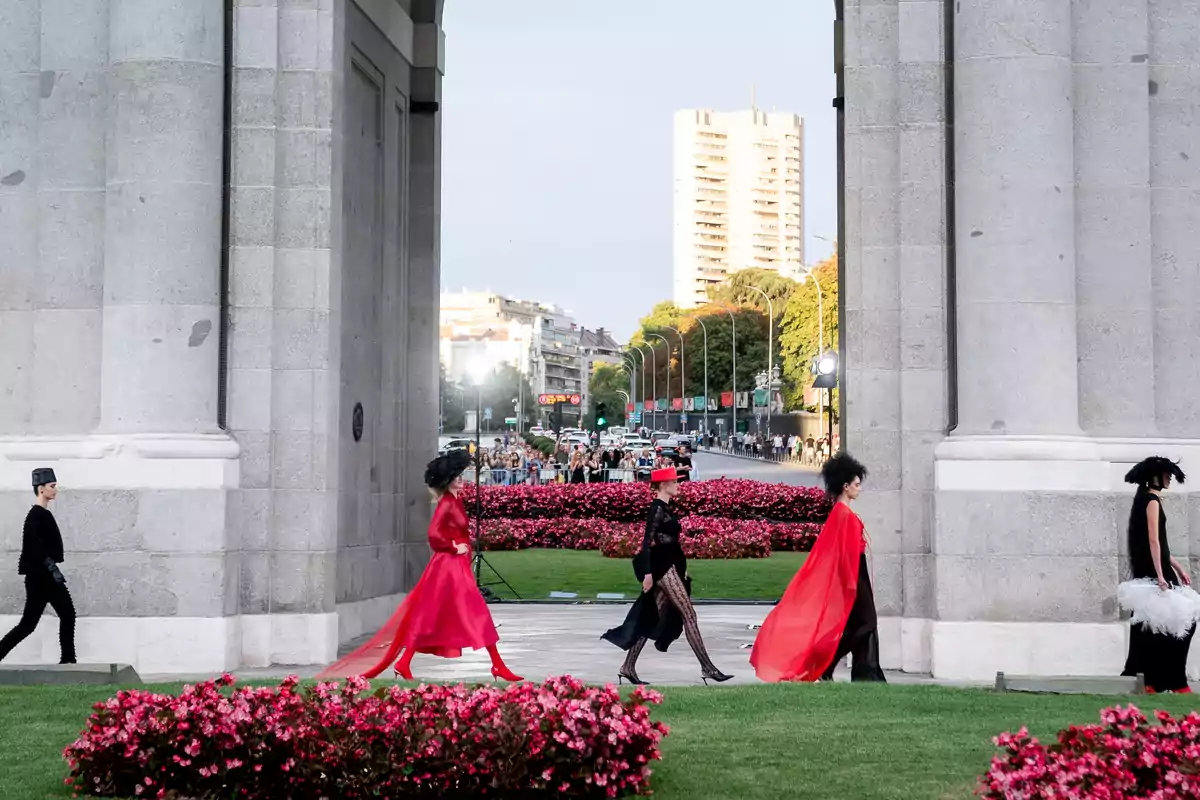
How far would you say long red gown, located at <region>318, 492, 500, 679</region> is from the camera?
1527 centimetres

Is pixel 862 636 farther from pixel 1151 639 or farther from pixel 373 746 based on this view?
pixel 373 746

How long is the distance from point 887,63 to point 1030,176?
1.84m

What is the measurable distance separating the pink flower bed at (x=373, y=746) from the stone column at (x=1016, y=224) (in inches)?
286

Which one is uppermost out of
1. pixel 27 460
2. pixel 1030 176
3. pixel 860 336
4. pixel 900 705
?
pixel 1030 176

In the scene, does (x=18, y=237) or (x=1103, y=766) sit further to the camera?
(x=18, y=237)

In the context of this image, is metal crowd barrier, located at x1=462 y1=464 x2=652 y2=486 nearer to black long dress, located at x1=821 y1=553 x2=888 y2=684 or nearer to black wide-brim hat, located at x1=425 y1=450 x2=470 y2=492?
black wide-brim hat, located at x1=425 y1=450 x2=470 y2=492

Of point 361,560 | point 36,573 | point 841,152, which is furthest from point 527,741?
point 841,152

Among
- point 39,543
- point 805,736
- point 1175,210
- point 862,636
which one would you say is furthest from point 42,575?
point 1175,210

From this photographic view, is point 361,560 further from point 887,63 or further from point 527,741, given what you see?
point 527,741

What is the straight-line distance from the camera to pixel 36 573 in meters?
15.4

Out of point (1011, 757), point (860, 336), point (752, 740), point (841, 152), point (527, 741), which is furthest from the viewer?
point (841, 152)

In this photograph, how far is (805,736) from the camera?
11352mm

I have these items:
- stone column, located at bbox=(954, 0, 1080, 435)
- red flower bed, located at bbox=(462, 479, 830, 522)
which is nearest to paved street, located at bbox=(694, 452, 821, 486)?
red flower bed, located at bbox=(462, 479, 830, 522)

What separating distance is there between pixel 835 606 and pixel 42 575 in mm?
6908
